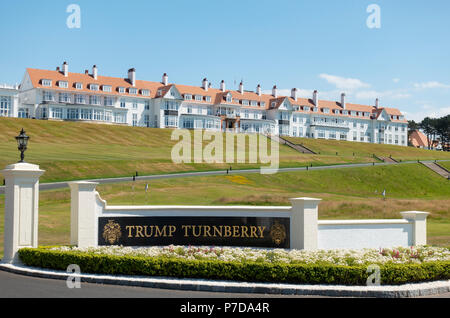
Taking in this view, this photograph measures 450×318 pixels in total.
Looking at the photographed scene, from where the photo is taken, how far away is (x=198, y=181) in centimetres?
5181

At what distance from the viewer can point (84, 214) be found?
729 inches

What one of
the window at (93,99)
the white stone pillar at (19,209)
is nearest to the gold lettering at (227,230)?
the white stone pillar at (19,209)

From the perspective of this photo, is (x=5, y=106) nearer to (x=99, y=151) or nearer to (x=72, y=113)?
(x=72, y=113)

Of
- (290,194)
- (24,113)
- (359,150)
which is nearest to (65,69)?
(24,113)

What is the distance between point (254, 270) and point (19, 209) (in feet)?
28.4

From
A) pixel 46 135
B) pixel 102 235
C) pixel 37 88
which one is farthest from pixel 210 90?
pixel 102 235

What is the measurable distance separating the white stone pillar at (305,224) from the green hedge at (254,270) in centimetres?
404

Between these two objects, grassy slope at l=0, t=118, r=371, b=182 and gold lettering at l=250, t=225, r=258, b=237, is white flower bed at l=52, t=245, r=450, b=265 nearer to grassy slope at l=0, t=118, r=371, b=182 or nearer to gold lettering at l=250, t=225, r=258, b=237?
gold lettering at l=250, t=225, r=258, b=237

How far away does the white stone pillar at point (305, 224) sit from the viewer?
18.5m

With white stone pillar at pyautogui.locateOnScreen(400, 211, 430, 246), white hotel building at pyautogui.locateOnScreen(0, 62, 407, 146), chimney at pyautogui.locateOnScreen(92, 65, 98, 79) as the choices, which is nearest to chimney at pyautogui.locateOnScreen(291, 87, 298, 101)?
white hotel building at pyautogui.locateOnScreen(0, 62, 407, 146)

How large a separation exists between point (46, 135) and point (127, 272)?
68.4m

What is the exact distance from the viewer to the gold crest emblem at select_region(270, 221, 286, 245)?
19.0 meters

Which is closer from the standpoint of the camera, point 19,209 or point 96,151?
point 19,209
